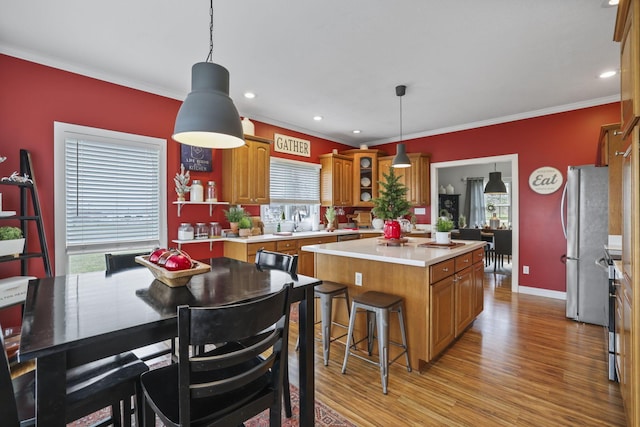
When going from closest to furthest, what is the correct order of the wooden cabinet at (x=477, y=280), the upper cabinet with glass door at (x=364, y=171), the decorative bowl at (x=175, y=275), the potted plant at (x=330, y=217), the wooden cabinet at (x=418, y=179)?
the decorative bowl at (x=175, y=275), the wooden cabinet at (x=477, y=280), the potted plant at (x=330, y=217), the wooden cabinet at (x=418, y=179), the upper cabinet with glass door at (x=364, y=171)

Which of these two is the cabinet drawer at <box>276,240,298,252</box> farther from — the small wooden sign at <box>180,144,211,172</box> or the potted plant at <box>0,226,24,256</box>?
the potted plant at <box>0,226,24,256</box>

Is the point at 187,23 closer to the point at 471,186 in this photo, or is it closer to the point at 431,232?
the point at 431,232

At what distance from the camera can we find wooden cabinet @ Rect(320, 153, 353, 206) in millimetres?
5703

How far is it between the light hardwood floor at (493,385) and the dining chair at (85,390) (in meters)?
1.19

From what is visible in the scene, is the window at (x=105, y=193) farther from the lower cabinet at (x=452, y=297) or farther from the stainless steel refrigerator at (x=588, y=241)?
the stainless steel refrigerator at (x=588, y=241)

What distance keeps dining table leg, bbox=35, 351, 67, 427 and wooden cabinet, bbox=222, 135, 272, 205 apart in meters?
3.28

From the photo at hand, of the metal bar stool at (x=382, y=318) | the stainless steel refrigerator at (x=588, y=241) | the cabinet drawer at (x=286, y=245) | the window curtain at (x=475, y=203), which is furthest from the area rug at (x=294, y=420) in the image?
the window curtain at (x=475, y=203)

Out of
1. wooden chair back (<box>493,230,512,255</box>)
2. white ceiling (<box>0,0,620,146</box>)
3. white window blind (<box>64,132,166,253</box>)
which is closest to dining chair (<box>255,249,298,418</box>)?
white ceiling (<box>0,0,620,146</box>)

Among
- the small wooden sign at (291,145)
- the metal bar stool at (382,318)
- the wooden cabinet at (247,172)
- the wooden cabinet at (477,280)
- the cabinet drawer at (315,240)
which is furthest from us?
the small wooden sign at (291,145)

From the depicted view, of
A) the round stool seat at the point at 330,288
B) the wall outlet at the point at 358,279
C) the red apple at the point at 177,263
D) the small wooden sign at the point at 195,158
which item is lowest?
the round stool seat at the point at 330,288

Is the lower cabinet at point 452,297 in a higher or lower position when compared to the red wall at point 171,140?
lower

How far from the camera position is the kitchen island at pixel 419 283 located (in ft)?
7.48

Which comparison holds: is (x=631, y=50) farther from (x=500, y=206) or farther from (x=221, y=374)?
(x=500, y=206)

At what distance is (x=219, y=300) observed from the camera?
4.28 feet
